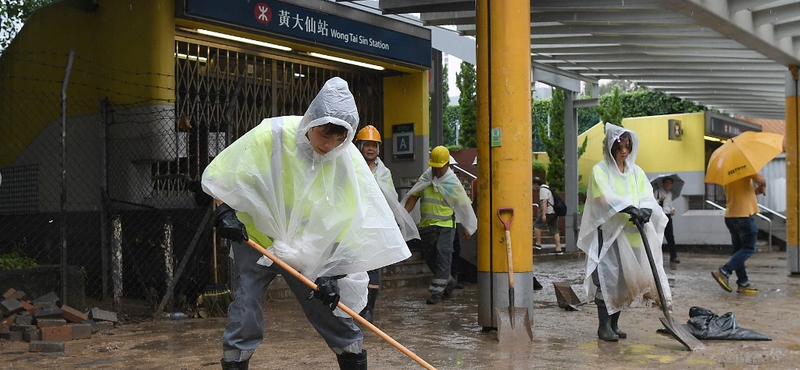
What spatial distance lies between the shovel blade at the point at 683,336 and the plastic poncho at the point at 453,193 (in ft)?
10.6

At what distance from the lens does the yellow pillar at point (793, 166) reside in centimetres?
1247

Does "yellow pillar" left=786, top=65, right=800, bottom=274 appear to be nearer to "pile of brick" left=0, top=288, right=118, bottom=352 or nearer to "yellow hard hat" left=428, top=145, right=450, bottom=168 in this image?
"yellow hard hat" left=428, top=145, right=450, bottom=168

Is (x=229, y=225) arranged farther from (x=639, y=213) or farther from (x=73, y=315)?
(x=73, y=315)

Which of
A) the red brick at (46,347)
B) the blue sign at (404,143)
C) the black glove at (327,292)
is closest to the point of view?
the black glove at (327,292)

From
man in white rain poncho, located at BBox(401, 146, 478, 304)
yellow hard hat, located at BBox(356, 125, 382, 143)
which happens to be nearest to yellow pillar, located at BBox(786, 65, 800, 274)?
man in white rain poncho, located at BBox(401, 146, 478, 304)

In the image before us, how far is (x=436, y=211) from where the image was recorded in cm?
926

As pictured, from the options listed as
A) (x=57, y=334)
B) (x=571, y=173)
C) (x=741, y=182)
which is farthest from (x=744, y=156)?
(x=57, y=334)

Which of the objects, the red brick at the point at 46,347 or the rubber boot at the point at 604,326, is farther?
the rubber boot at the point at 604,326

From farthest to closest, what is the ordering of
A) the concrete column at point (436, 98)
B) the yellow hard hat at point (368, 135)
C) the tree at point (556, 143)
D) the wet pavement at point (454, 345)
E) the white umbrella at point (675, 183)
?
the tree at point (556, 143) → the white umbrella at point (675, 183) → the concrete column at point (436, 98) → the yellow hard hat at point (368, 135) → the wet pavement at point (454, 345)

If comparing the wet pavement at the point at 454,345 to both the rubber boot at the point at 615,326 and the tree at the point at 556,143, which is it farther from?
the tree at the point at 556,143

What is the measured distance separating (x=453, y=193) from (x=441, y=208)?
21cm

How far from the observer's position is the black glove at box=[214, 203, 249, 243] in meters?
3.97

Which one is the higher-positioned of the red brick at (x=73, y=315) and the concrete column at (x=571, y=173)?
the concrete column at (x=571, y=173)

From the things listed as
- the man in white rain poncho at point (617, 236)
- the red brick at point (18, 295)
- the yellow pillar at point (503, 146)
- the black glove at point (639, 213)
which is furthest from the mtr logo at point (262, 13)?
the black glove at point (639, 213)
